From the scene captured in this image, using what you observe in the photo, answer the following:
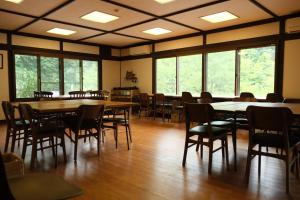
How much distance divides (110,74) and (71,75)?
159cm

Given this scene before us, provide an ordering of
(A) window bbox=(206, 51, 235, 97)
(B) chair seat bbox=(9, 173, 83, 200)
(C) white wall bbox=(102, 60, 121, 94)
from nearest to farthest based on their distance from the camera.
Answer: (B) chair seat bbox=(9, 173, 83, 200)
(A) window bbox=(206, 51, 235, 97)
(C) white wall bbox=(102, 60, 121, 94)

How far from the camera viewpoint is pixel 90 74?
8.36 metres

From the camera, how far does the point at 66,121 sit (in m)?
3.40

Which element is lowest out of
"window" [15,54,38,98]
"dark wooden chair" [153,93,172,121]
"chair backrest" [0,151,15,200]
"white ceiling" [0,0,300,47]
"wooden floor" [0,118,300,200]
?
"wooden floor" [0,118,300,200]

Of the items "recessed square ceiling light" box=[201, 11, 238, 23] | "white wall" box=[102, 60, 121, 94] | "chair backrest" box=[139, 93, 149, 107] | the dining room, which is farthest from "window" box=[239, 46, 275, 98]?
"white wall" box=[102, 60, 121, 94]

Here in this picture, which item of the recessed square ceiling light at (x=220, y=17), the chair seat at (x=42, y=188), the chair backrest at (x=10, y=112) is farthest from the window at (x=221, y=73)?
the chair seat at (x=42, y=188)

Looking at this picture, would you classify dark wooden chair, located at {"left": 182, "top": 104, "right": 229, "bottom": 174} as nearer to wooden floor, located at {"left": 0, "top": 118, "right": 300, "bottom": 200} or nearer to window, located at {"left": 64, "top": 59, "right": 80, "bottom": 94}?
wooden floor, located at {"left": 0, "top": 118, "right": 300, "bottom": 200}

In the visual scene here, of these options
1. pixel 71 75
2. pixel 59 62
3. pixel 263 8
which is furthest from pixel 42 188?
pixel 71 75

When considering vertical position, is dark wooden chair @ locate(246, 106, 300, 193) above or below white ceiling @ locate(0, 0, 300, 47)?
below

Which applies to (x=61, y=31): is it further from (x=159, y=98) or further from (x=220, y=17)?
(x=220, y=17)

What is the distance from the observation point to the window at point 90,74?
8.19m

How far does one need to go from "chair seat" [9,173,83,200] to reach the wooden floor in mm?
1077

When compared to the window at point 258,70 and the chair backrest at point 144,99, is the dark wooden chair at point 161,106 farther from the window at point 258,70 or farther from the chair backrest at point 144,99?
the window at point 258,70

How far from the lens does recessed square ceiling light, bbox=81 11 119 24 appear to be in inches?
197
